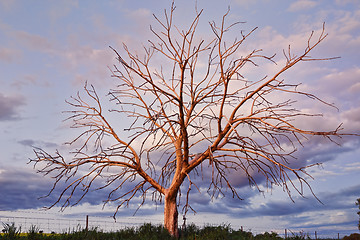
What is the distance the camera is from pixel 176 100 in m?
10.8

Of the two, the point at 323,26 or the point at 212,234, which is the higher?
the point at 323,26

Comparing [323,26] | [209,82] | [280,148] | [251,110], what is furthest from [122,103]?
[323,26]

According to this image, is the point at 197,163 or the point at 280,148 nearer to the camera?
the point at 280,148

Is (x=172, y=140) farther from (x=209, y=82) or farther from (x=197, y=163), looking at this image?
(x=209, y=82)

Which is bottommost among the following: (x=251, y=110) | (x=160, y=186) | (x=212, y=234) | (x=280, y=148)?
(x=212, y=234)

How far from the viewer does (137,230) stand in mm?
13531

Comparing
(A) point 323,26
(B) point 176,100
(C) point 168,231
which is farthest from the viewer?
(C) point 168,231

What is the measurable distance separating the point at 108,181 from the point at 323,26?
9.22m

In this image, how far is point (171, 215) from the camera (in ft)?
41.1

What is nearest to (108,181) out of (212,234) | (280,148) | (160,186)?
(160,186)

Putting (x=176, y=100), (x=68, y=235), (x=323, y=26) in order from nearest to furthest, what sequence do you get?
(x=323, y=26) < (x=176, y=100) < (x=68, y=235)

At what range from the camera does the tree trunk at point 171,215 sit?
1248cm

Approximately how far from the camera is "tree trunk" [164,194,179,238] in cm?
1248

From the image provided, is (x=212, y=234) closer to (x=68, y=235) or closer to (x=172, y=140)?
(x=172, y=140)
